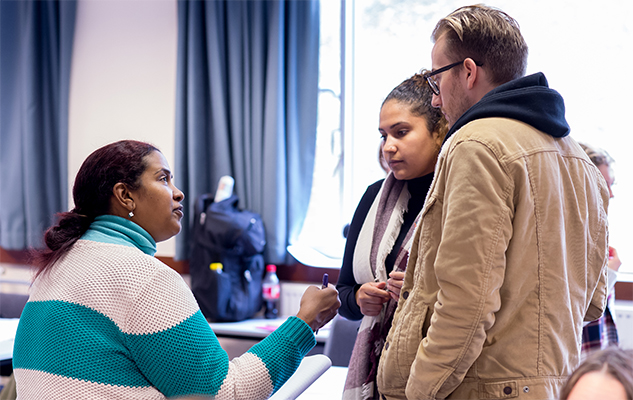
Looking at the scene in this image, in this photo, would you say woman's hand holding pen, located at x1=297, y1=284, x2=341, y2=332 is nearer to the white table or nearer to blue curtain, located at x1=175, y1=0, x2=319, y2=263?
the white table

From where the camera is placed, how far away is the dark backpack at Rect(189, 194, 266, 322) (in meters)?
3.30

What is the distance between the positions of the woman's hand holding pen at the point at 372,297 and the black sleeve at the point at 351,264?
0.11 metres

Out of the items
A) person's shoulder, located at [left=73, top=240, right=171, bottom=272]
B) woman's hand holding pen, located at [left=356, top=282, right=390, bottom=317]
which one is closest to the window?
woman's hand holding pen, located at [left=356, top=282, right=390, bottom=317]

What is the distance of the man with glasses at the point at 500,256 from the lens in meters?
0.93

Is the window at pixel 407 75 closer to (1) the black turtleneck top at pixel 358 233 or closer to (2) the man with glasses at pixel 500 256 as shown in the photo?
(1) the black turtleneck top at pixel 358 233

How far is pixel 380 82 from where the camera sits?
3.68 metres

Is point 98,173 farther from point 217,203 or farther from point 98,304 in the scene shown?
point 217,203

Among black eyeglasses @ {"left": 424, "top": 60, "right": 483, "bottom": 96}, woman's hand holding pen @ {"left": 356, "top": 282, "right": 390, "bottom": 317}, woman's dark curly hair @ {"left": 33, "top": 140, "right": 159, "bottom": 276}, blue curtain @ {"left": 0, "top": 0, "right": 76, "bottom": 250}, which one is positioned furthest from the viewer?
blue curtain @ {"left": 0, "top": 0, "right": 76, "bottom": 250}

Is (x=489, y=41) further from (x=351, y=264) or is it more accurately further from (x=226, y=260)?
(x=226, y=260)

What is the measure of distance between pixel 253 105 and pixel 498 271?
9.48ft

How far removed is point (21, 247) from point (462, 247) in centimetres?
415

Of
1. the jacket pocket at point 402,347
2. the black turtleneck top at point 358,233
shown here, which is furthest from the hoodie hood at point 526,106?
the black turtleneck top at point 358,233

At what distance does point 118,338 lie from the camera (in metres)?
1.06

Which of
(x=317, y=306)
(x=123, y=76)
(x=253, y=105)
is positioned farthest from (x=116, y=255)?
(x=123, y=76)
